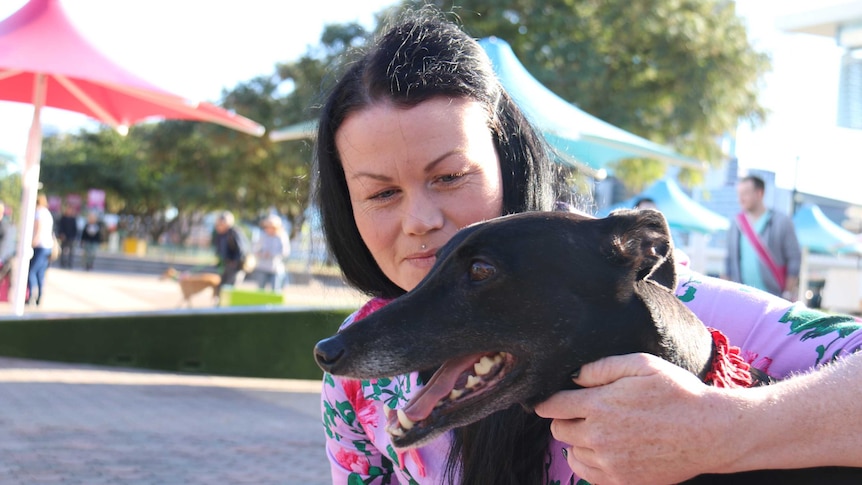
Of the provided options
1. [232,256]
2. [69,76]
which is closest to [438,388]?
[69,76]

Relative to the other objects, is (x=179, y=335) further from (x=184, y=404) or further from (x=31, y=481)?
(x=31, y=481)

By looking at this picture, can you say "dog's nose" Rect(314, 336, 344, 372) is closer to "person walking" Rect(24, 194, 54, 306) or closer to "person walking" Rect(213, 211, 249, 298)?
"person walking" Rect(24, 194, 54, 306)

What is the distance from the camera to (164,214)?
64562mm

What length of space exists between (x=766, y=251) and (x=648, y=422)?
7933 millimetres

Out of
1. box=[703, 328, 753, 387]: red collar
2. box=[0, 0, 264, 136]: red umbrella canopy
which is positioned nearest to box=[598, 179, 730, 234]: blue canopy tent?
box=[0, 0, 264, 136]: red umbrella canopy

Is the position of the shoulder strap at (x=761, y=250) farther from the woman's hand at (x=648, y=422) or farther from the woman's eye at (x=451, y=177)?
the woman's hand at (x=648, y=422)

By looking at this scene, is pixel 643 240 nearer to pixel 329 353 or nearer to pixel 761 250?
pixel 329 353

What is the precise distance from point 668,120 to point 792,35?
1102 centimetres

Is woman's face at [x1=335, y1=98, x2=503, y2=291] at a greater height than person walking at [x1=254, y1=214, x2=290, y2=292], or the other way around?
woman's face at [x1=335, y1=98, x2=503, y2=291]

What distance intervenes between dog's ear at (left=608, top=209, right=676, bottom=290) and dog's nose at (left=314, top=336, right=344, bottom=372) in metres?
0.59

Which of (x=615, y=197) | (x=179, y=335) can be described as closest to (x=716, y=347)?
(x=179, y=335)

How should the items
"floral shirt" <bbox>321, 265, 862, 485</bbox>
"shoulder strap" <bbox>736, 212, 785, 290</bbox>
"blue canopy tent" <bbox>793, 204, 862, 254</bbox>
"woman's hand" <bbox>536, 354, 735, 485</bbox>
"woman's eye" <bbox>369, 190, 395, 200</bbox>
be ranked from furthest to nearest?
"blue canopy tent" <bbox>793, 204, 862, 254</bbox> < "shoulder strap" <bbox>736, 212, 785, 290</bbox> < "woman's eye" <bbox>369, 190, 395, 200</bbox> < "floral shirt" <bbox>321, 265, 862, 485</bbox> < "woman's hand" <bbox>536, 354, 735, 485</bbox>

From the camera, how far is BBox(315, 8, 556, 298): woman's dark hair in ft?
7.19

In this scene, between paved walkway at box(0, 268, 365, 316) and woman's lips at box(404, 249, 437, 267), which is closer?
woman's lips at box(404, 249, 437, 267)
